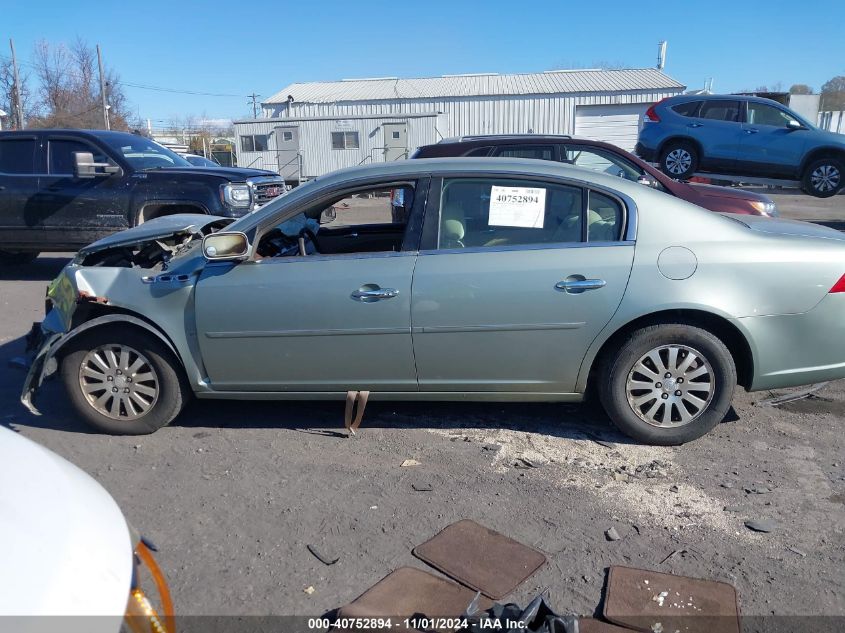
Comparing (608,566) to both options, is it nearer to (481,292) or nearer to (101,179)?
(481,292)

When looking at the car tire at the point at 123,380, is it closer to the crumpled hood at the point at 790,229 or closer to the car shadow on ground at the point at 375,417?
the car shadow on ground at the point at 375,417

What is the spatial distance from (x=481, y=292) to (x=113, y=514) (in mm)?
2484

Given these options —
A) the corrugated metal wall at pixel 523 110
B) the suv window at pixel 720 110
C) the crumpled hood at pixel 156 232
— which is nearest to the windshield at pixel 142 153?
the crumpled hood at pixel 156 232

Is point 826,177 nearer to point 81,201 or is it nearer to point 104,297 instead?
point 81,201

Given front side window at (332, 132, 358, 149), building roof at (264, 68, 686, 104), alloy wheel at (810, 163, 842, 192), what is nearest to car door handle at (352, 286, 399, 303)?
alloy wheel at (810, 163, 842, 192)

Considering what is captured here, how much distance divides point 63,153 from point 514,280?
24.4 feet

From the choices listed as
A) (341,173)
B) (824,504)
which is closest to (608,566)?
(824,504)

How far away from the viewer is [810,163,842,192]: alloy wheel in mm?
13977

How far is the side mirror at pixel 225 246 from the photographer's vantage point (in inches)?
162

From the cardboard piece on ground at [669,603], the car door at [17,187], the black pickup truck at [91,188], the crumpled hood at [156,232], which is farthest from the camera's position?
the car door at [17,187]

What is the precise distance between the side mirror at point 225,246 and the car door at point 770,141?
12662mm

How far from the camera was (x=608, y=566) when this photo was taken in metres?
3.10

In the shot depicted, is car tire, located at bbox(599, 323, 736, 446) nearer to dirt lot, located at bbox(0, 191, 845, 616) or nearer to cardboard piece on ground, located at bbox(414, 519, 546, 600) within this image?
dirt lot, located at bbox(0, 191, 845, 616)

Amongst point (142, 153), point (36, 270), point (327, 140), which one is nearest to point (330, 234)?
point (142, 153)
